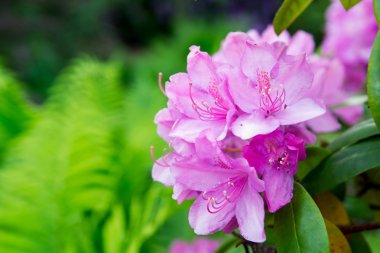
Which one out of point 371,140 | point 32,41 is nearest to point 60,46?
point 32,41

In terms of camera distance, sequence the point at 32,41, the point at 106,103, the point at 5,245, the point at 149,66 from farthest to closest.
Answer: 1. the point at 32,41
2. the point at 149,66
3. the point at 106,103
4. the point at 5,245

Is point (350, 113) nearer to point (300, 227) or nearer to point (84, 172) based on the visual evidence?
point (300, 227)

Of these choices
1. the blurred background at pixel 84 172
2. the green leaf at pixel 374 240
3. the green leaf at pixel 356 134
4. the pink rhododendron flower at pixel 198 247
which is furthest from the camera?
the blurred background at pixel 84 172

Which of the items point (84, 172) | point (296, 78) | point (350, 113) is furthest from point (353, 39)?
point (84, 172)

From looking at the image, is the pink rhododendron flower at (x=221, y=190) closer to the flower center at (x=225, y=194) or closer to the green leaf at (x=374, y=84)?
the flower center at (x=225, y=194)

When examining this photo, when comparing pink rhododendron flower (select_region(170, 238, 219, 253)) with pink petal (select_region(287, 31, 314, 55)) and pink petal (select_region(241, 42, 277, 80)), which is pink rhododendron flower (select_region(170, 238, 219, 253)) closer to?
pink petal (select_region(287, 31, 314, 55))

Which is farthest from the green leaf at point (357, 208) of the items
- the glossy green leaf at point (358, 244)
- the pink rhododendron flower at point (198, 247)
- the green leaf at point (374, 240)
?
the pink rhododendron flower at point (198, 247)

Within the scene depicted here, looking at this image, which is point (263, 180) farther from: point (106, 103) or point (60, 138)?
point (106, 103)
